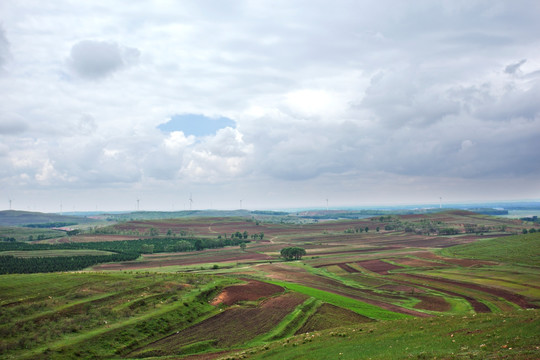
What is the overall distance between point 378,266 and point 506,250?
63.1 meters

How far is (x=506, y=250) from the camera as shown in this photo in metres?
151

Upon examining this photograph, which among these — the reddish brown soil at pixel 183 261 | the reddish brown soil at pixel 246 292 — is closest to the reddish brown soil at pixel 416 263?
the reddish brown soil at pixel 183 261

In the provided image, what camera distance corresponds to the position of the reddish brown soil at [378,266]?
406 ft

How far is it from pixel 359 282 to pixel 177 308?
5924cm

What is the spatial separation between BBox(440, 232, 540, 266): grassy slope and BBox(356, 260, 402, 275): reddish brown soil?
124 ft

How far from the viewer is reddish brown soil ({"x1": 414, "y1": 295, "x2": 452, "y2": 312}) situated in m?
72.1

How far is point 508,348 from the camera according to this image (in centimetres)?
2550

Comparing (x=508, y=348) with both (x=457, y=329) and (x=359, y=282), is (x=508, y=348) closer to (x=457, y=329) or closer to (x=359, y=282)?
(x=457, y=329)

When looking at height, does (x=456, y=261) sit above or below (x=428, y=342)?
below

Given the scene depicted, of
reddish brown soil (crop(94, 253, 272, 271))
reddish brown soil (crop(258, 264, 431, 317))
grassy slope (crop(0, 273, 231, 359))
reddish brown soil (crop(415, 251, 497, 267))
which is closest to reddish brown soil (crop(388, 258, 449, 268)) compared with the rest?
reddish brown soil (crop(415, 251, 497, 267))

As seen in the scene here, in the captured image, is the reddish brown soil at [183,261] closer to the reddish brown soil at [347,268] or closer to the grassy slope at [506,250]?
the reddish brown soil at [347,268]

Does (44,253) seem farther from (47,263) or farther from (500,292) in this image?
(500,292)

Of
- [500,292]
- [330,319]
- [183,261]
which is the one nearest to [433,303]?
[500,292]

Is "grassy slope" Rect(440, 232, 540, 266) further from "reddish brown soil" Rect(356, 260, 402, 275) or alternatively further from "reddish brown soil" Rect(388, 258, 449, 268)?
"reddish brown soil" Rect(356, 260, 402, 275)
